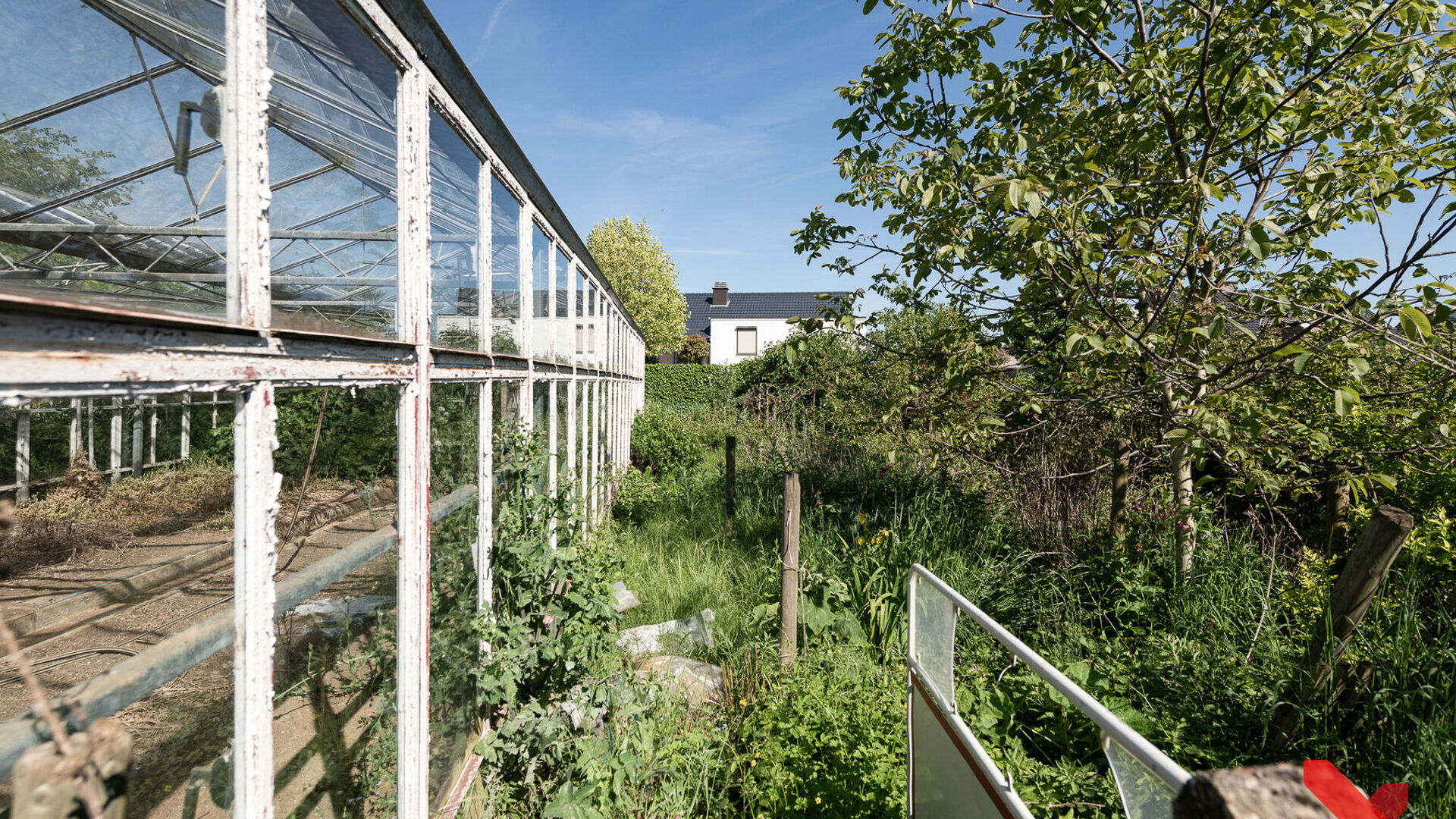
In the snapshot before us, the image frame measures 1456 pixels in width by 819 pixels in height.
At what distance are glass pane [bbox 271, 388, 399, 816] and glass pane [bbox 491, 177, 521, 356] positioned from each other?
122 centimetres

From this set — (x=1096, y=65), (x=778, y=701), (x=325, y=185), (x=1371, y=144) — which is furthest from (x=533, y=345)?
(x=1371, y=144)

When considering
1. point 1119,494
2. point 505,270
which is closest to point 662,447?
point 1119,494

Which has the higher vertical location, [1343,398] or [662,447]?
[1343,398]

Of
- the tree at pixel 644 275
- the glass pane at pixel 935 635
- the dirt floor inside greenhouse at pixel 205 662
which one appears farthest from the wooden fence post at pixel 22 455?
the tree at pixel 644 275

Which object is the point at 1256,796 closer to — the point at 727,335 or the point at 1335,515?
the point at 1335,515

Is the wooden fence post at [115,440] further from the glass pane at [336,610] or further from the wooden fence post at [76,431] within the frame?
the glass pane at [336,610]

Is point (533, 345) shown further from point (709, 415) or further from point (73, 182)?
point (709, 415)

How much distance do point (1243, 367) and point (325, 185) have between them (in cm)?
451

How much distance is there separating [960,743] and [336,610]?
5.83 ft

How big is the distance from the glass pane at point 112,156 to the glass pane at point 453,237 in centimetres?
98

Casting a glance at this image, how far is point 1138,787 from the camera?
3.78ft

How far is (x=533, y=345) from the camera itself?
12.4ft

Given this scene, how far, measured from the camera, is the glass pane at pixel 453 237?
2158 mm

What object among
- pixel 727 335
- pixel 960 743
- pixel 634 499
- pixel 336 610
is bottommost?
pixel 634 499
